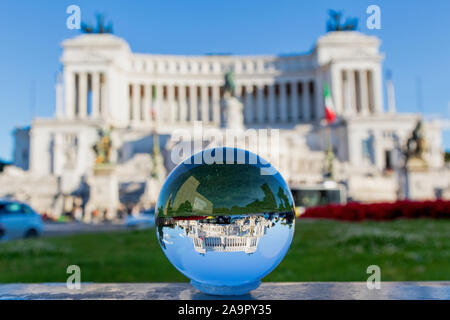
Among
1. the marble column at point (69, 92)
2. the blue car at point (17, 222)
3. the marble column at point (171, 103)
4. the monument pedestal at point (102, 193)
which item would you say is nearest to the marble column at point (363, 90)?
the marble column at point (171, 103)

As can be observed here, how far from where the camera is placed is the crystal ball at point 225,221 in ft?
6.98

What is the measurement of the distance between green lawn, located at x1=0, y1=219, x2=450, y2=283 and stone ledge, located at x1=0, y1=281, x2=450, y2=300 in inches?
144

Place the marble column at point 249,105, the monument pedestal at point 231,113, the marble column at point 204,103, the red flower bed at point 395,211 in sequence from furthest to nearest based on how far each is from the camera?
the marble column at point 249,105
the marble column at point 204,103
the monument pedestal at point 231,113
the red flower bed at point 395,211

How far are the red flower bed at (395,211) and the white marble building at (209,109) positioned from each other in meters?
19.7

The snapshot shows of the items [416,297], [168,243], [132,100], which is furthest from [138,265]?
[132,100]

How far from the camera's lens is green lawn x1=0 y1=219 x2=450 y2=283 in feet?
21.1

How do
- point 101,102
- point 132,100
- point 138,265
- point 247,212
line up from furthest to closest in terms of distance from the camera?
point 132,100 → point 101,102 → point 138,265 → point 247,212

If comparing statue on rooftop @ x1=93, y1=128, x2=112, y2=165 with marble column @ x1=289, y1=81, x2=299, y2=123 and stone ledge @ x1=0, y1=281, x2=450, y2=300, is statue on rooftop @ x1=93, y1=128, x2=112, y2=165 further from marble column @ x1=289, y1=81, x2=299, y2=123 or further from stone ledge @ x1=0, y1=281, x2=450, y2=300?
marble column @ x1=289, y1=81, x2=299, y2=123

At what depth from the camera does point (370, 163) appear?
5588cm

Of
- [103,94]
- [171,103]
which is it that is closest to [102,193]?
[103,94]

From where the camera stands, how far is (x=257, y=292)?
2352 mm

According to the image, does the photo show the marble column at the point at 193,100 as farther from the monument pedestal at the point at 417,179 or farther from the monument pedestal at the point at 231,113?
the monument pedestal at the point at 417,179
